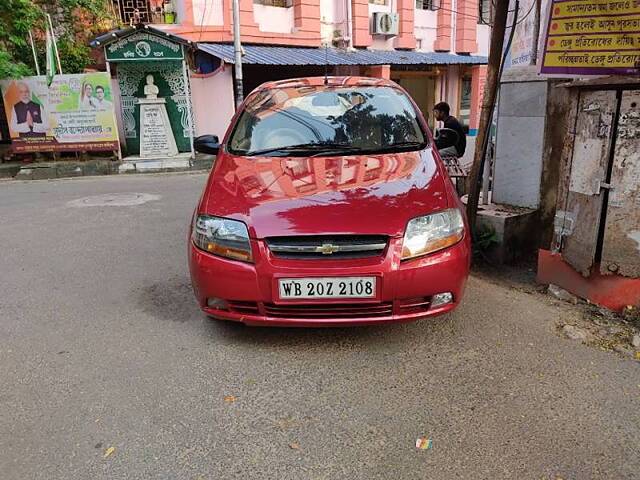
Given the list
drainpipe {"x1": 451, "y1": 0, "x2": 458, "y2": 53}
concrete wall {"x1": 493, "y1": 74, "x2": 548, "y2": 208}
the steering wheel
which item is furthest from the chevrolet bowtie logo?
drainpipe {"x1": 451, "y1": 0, "x2": 458, "y2": 53}

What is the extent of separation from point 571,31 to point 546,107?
3.08ft

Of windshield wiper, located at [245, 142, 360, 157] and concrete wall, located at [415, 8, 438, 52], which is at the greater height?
concrete wall, located at [415, 8, 438, 52]

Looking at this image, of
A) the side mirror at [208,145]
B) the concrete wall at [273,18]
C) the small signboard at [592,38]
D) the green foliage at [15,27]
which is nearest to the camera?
the small signboard at [592,38]

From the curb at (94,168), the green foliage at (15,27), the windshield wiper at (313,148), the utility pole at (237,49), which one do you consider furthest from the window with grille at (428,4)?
the windshield wiper at (313,148)

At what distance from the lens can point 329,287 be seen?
9.59 ft

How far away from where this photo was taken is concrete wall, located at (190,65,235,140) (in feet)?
46.1

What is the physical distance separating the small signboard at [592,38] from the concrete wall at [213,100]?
1098 cm

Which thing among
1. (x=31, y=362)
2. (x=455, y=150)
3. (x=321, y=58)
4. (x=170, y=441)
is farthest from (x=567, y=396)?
(x=321, y=58)

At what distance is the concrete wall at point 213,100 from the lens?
1405cm

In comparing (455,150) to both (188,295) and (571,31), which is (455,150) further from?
(188,295)

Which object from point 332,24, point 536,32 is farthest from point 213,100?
point 536,32

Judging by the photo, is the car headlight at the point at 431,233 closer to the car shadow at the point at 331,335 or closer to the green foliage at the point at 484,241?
the car shadow at the point at 331,335

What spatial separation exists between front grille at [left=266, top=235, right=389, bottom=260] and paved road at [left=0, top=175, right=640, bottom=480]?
2.18ft

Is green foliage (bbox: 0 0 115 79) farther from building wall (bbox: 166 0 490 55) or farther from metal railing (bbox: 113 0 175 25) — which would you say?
building wall (bbox: 166 0 490 55)
